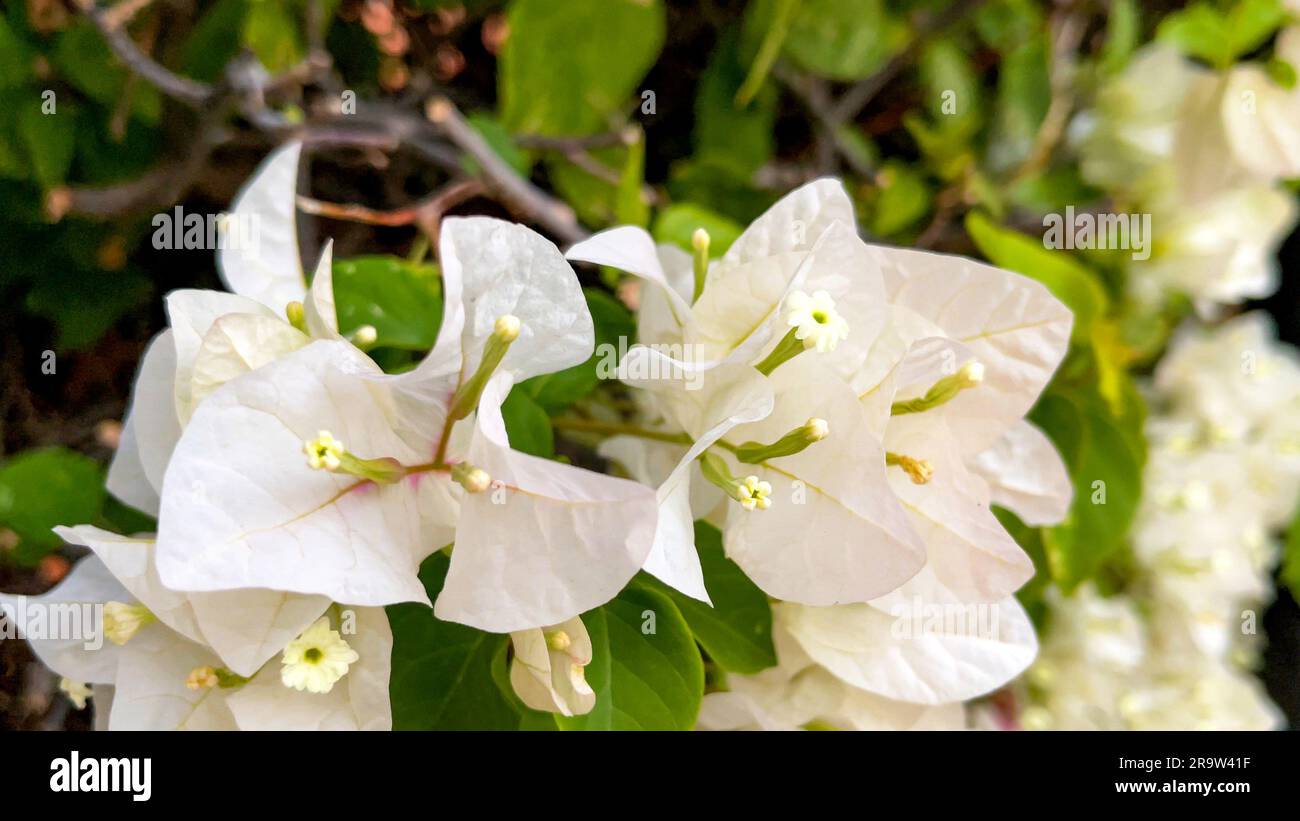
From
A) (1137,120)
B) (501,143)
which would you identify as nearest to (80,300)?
(501,143)

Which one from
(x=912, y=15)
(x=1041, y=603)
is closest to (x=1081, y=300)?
(x=1041, y=603)

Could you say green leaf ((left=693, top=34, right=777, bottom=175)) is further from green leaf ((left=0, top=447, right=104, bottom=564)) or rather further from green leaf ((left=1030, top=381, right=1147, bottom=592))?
green leaf ((left=0, top=447, right=104, bottom=564))

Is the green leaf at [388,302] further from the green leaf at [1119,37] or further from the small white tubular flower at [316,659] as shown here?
the green leaf at [1119,37]

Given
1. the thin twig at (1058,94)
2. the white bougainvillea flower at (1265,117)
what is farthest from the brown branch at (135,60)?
the white bougainvillea flower at (1265,117)

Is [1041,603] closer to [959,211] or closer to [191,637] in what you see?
[959,211]

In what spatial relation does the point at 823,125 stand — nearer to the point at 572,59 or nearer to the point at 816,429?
the point at 572,59

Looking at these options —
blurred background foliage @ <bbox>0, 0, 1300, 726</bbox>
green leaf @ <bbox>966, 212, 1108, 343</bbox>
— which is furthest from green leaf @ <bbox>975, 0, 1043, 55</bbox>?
green leaf @ <bbox>966, 212, 1108, 343</bbox>
